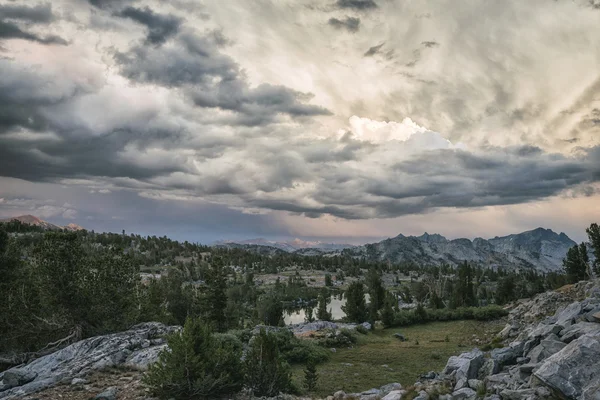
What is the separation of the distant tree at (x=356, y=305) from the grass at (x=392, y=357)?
1170cm

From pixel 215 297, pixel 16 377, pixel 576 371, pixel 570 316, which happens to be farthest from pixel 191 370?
pixel 215 297

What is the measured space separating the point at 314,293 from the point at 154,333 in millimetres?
A: 154965

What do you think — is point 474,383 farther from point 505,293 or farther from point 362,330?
point 505,293

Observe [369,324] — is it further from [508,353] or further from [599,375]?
[599,375]

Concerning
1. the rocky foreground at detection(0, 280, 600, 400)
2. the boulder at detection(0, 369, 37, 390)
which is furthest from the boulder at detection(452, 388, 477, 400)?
the boulder at detection(0, 369, 37, 390)

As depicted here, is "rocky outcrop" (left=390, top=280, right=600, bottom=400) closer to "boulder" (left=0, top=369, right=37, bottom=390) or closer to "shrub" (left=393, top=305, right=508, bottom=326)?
"boulder" (left=0, top=369, right=37, bottom=390)

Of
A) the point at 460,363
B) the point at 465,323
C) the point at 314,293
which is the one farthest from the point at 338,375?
the point at 314,293

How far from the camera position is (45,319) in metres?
34.3

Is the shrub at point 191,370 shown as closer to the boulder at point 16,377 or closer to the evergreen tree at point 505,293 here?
the boulder at point 16,377

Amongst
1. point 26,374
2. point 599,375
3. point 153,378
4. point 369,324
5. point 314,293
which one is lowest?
point 314,293

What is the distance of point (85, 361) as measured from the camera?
23891mm

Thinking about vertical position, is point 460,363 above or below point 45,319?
above

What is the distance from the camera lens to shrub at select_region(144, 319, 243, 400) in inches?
692

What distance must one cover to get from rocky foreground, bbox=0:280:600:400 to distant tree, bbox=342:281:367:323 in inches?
1967
